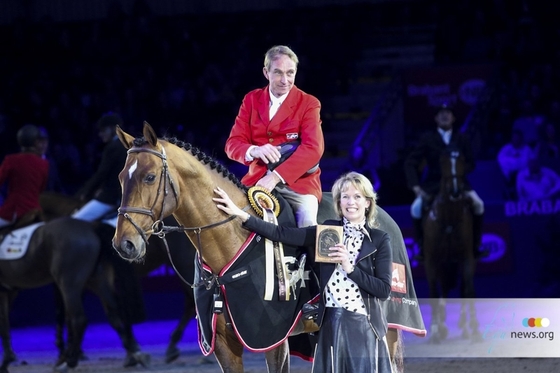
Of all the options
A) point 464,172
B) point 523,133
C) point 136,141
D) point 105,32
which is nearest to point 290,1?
point 105,32

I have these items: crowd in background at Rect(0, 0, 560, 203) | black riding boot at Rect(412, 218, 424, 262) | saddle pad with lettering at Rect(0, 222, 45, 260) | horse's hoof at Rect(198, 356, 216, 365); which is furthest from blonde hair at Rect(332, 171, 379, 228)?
crowd in background at Rect(0, 0, 560, 203)

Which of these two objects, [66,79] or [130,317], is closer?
[130,317]

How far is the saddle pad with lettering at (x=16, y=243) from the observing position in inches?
297

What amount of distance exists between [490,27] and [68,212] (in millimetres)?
8126

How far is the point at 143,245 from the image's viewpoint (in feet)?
12.3

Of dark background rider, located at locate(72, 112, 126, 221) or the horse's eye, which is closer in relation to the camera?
the horse's eye

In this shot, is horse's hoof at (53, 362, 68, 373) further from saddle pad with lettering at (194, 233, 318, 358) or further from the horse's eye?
the horse's eye

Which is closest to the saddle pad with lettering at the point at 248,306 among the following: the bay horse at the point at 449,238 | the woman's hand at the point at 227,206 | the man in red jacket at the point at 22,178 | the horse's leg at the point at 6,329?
the woman's hand at the point at 227,206

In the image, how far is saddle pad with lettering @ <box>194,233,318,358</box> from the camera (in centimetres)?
401

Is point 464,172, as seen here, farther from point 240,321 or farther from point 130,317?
point 240,321

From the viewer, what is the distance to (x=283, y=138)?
4367mm

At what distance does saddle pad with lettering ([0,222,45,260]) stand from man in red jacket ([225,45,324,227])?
3678 millimetres

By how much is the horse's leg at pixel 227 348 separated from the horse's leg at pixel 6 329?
382 cm

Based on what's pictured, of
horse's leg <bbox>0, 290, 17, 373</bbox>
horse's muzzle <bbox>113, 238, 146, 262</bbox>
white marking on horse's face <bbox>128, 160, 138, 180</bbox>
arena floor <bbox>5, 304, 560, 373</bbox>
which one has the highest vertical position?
white marking on horse's face <bbox>128, 160, 138, 180</bbox>
